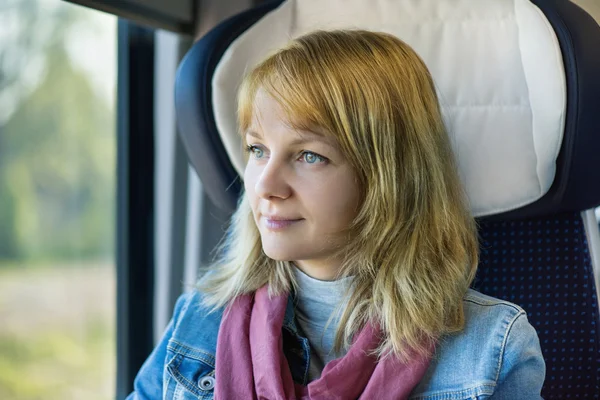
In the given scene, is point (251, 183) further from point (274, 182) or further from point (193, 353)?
point (193, 353)

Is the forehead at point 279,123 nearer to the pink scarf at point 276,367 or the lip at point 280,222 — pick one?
the lip at point 280,222

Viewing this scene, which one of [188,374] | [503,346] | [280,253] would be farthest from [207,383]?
[503,346]

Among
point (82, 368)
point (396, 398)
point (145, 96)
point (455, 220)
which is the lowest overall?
point (82, 368)

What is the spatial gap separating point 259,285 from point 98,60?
788 millimetres

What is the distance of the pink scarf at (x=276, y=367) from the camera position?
1.14 meters

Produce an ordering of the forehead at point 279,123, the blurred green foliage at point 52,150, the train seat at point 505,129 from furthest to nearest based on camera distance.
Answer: the blurred green foliage at point 52,150 < the train seat at point 505,129 < the forehead at point 279,123

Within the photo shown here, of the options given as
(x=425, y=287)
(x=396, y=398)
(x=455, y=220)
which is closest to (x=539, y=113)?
(x=455, y=220)

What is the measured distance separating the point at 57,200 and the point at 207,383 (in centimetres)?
66

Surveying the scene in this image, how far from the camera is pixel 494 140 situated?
52.7 inches

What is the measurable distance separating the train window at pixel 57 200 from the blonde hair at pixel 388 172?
0.60 meters

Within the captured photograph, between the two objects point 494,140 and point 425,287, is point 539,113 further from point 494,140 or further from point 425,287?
point 425,287

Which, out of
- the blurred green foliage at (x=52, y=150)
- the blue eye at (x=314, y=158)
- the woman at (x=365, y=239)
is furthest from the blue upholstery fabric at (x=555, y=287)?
the blurred green foliage at (x=52, y=150)

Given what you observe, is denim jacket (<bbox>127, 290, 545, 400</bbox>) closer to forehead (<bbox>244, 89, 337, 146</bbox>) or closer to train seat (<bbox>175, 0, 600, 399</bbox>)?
train seat (<bbox>175, 0, 600, 399</bbox>)

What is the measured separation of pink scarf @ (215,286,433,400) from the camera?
114cm
